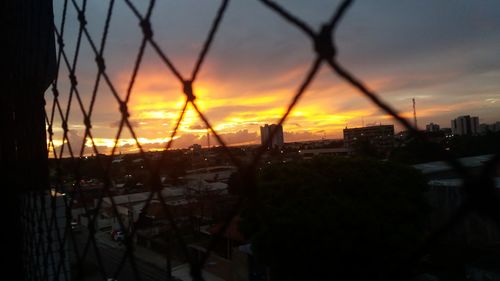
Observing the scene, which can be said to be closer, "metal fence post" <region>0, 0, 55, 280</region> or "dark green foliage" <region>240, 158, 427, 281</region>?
"metal fence post" <region>0, 0, 55, 280</region>

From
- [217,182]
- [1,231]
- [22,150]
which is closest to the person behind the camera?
[1,231]

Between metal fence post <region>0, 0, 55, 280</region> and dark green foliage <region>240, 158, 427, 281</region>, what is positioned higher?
metal fence post <region>0, 0, 55, 280</region>

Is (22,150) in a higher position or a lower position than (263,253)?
higher

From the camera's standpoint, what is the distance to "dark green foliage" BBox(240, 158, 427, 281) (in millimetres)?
5199

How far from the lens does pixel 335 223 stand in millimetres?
5270

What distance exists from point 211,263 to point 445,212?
16.9ft

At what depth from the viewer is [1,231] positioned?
205 centimetres

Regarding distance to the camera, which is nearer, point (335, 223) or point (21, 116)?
point (21, 116)

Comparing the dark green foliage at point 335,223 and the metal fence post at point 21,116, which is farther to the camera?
the dark green foliage at point 335,223

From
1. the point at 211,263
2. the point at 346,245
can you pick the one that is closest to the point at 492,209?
the point at 346,245

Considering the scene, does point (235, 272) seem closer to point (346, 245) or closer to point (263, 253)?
point (263, 253)

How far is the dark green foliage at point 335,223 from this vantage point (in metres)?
5.20

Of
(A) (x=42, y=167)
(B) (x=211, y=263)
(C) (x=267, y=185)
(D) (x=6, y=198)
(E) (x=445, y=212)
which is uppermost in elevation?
(A) (x=42, y=167)

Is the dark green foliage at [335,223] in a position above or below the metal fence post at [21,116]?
below
